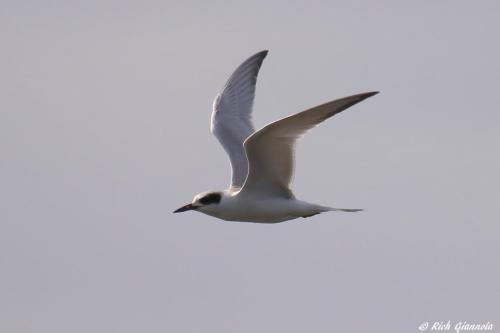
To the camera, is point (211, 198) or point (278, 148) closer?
point (278, 148)

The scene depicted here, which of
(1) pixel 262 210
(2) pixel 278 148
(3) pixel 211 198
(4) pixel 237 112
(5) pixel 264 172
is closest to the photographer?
(2) pixel 278 148

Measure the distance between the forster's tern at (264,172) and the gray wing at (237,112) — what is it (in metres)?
0.02

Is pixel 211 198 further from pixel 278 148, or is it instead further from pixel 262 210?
pixel 278 148

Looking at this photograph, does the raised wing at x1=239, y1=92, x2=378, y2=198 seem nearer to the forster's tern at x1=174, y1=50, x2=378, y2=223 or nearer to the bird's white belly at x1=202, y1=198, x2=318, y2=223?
the forster's tern at x1=174, y1=50, x2=378, y2=223

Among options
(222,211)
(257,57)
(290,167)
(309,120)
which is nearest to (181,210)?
(222,211)

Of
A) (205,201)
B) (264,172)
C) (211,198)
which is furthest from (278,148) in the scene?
(205,201)

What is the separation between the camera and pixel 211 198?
56.6ft

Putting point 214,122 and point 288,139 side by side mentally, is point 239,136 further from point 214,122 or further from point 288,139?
point 288,139

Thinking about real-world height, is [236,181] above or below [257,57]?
below

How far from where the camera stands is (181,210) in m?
17.6

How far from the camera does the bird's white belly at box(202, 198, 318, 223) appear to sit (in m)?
16.8

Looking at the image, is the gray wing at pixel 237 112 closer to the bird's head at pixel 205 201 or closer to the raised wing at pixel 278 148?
the bird's head at pixel 205 201

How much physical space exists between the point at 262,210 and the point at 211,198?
80cm

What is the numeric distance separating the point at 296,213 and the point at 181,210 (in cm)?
171
